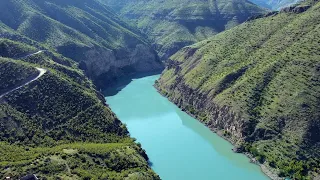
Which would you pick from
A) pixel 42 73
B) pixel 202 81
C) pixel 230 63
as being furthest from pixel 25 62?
pixel 230 63

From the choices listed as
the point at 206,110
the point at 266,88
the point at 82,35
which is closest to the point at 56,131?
the point at 206,110

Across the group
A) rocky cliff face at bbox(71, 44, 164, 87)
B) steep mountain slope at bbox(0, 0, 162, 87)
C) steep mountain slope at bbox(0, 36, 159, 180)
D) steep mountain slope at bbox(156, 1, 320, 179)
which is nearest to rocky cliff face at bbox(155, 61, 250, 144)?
steep mountain slope at bbox(156, 1, 320, 179)

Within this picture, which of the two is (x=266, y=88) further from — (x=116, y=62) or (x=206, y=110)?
(x=116, y=62)

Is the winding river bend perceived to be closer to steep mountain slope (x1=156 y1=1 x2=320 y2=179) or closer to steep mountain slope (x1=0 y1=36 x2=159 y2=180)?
steep mountain slope (x1=156 y1=1 x2=320 y2=179)

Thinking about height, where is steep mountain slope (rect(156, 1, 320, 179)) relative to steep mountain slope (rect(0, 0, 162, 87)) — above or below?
below

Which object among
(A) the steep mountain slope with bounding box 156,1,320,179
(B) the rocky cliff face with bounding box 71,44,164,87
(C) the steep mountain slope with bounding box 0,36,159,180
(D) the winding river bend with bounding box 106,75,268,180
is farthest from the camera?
(B) the rocky cliff face with bounding box 71,44,164,87

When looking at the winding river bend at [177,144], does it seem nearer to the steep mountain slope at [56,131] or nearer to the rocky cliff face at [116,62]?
the steep mountain slope at [56,131]
